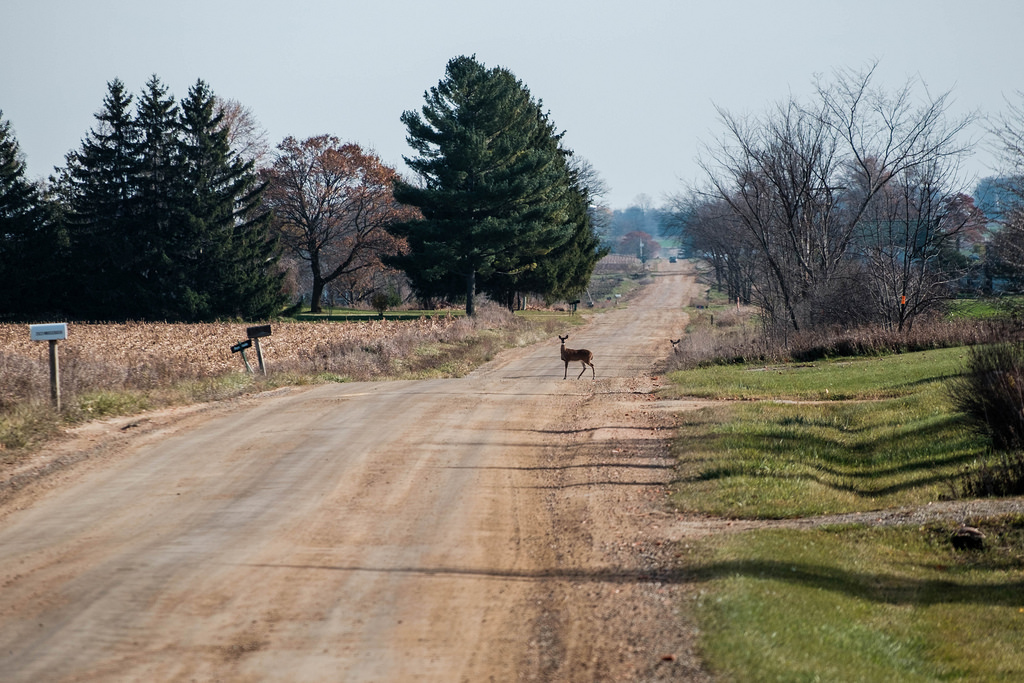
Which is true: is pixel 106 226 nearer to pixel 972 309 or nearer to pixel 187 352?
pixel 187 352

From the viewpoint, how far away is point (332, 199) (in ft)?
223

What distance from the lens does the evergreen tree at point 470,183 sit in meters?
51.0

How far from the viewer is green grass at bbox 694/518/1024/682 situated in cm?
666

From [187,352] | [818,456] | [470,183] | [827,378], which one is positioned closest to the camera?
[818,456]

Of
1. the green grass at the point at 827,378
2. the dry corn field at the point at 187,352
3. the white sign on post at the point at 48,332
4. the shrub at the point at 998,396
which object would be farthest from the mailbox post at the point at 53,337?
the shrub at the point at 998,396

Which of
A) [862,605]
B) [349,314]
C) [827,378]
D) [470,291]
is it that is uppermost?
[470,291]

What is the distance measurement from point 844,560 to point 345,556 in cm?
498

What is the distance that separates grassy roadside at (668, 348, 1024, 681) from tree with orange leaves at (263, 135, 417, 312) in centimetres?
5215

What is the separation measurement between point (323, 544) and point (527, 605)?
8.75ft

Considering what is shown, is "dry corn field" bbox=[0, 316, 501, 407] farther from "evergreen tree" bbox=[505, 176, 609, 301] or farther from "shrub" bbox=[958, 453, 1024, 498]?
"shrub" bbox=[958, 453, 1024, 498]

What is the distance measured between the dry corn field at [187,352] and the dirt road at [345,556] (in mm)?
2647

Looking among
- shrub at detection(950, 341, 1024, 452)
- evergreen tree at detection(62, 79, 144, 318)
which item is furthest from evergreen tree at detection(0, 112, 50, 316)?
shrub at detection(950, 341, 1024, 452)

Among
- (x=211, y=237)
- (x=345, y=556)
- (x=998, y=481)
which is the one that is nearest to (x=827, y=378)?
(x=998, y=481)

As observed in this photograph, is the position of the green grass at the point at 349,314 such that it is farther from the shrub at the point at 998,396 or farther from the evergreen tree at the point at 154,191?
the shrub at the point at 998,396
